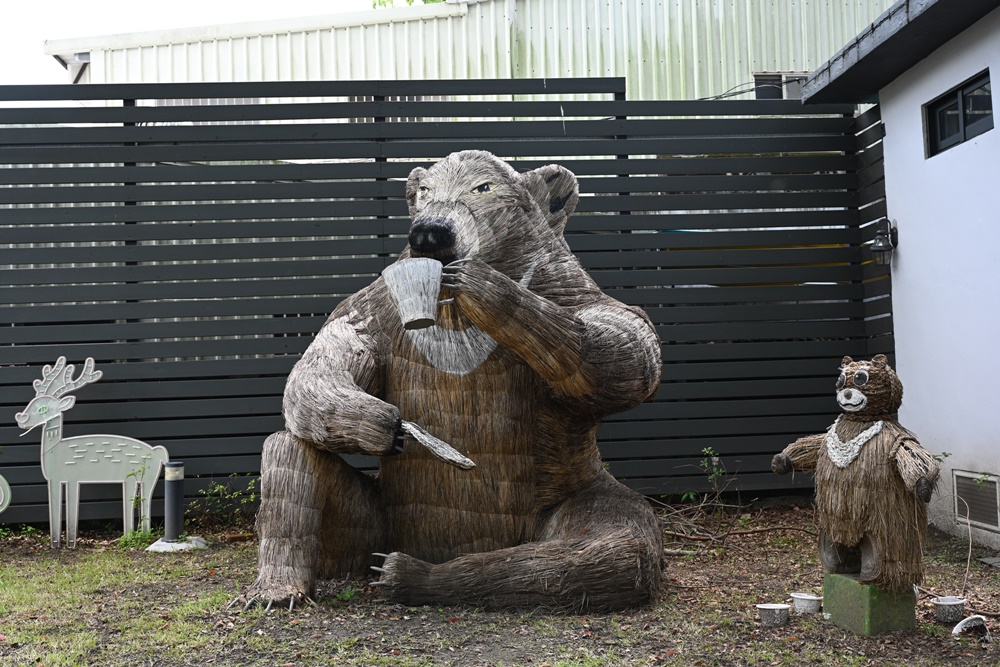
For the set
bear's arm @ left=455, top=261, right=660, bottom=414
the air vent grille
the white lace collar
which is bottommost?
the air vent grille

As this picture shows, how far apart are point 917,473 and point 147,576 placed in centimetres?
326

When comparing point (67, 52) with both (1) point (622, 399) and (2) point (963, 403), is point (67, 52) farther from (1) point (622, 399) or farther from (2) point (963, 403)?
(2) point (963, 403)

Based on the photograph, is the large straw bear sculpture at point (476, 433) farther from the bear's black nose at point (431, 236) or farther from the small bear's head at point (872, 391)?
the small bear's head at point (872, 391)

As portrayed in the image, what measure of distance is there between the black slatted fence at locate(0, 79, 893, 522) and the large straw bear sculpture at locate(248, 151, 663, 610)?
7.03 feet

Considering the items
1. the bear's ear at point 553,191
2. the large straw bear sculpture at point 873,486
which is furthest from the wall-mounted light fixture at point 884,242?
the large straw bear sculpture at point 873,486

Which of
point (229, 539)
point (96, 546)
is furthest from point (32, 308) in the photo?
point (229, 539)

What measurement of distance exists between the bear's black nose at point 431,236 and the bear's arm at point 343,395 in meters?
0.54

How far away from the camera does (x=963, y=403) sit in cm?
507

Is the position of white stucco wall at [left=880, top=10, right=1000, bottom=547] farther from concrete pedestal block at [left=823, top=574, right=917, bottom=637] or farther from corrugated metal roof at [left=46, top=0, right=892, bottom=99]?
corrugated metal roof at [left=46, top=0, right=892, bottom=99]

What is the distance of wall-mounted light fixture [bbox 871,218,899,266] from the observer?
573 centimetres

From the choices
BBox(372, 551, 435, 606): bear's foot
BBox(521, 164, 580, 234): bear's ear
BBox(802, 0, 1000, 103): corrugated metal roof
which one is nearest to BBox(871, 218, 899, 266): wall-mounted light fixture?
BBox(802, 0, 1000, 103): corrugated metal roof

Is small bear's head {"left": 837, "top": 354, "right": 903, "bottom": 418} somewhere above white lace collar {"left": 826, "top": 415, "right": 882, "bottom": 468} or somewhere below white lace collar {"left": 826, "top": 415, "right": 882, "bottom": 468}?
Answer: above

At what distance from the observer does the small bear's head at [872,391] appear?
310 centimetres

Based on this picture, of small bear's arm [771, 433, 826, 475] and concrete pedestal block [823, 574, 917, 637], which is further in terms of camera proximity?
small bear's arm [771, 433, 826, 475]
